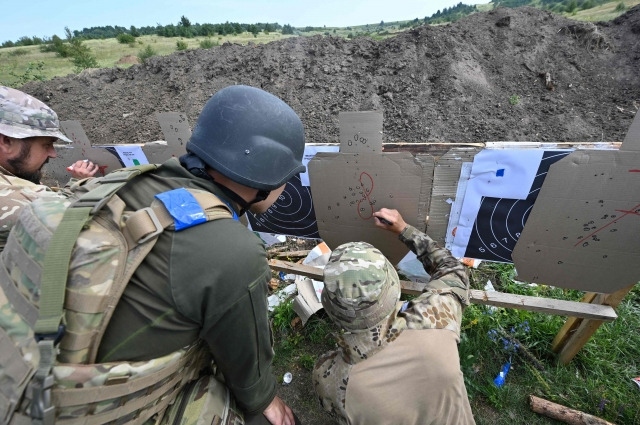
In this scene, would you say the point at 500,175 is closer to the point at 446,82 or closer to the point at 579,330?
the point at 579,330

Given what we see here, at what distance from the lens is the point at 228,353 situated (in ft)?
3.73

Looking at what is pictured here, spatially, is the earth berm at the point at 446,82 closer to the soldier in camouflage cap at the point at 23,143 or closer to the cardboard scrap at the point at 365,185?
the cardboard scrap at the point at 365,185

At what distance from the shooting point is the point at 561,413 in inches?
81.7

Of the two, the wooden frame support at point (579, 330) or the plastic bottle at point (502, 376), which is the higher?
the wooden frame support at point (579, 330)

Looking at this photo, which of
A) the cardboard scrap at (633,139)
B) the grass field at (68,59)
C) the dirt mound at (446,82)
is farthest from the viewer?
the grass field at (68,59)

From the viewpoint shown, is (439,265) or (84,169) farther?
(84,169)

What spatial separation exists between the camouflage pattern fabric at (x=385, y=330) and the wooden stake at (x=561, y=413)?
4.35ft

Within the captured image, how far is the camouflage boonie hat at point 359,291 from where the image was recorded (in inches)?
49.1

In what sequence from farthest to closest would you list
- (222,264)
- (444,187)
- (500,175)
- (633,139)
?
(444,187) < (500,175) < (633,139) < (222,264)

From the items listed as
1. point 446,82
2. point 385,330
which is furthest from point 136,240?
point 446,82

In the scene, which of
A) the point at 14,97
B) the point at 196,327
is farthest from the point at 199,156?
the point at 14,97

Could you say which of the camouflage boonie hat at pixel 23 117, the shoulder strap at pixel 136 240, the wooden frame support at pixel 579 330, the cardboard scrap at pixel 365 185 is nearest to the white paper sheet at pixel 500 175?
the cardboard scrap at pixel 365 185

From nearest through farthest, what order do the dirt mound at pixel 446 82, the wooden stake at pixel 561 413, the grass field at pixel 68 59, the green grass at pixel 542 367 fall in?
the wooden stake at pixel 561 413 → the green grass at pixel 542 367 → the dirt mound at pixel 446 82 → the grass field at pixel 68 59

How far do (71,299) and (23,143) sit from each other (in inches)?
67.8
